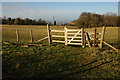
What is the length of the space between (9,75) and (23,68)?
0.86m

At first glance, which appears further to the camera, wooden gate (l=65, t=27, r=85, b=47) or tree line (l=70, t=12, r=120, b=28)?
tree line (l=70, t=12, r=120, b=28)

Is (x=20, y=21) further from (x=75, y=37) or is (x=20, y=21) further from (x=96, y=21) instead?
(x=75, y=37)

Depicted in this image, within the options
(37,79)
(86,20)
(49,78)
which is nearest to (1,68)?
(37,79)

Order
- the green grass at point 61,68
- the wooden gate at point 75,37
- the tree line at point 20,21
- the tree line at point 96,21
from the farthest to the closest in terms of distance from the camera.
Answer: the tree line at point 20,21 < the tree line at point 96,21 < the wooden gate at point 75,37 < the green grass at point 61,68

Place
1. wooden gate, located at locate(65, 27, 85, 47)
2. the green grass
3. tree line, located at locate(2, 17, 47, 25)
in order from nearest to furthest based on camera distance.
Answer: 1. the green grass
2. wooden gate, located at locate(65, 27, 85, 47)
3. tree line, located at locate(2, 17, 47, 25)

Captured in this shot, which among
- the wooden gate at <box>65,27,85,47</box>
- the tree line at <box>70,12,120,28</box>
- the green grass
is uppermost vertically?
the tree line at <box>70,12,120,28</box>

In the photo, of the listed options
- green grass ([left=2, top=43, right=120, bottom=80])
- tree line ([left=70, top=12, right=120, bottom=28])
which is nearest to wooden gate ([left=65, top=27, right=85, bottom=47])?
green grass ([left=2, top=43, right=120, bottom=80])

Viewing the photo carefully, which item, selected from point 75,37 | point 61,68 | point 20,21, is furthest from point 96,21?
point 61,68

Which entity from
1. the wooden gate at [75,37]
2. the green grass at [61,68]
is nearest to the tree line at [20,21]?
the wooden gate at [75,37]

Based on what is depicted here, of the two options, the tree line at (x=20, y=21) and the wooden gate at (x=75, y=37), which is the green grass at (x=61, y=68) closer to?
the wooden gate at (x=75, y=37)

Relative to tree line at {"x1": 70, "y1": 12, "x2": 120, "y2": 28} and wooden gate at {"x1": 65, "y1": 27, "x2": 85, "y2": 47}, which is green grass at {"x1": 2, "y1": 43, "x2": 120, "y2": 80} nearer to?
wooden gate at {"x1": 65, "y1": 27, "x2": 85, "y2": 47}

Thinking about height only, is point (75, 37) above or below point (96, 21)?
below

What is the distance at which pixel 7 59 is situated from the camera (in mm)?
7883

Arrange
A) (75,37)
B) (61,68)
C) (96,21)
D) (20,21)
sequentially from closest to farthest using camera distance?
(61,68) → (75,37) → (96,21) → (20,21)
